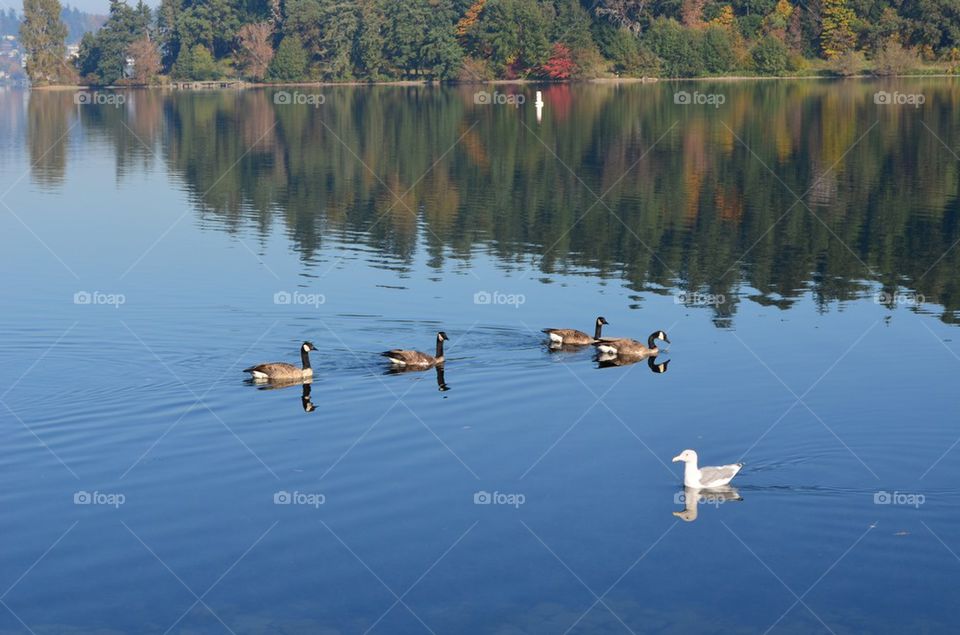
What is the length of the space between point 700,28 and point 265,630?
147 m

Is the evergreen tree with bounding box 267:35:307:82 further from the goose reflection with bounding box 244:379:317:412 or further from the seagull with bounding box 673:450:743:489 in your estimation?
the seagull with bounding box 673:450:743:489

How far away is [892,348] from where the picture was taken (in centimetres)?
2975

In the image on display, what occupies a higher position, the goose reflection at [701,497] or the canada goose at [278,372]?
the canada goose at [278,372]

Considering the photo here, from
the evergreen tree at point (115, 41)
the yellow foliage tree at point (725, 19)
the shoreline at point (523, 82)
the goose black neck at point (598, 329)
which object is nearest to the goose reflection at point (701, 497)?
the goose black neck at point (598, 329)

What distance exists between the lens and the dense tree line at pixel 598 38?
5935 inches

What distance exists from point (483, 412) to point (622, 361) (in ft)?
17.1

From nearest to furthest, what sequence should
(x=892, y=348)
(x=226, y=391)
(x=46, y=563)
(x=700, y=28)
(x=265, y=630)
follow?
(x=265, y=630), (x=46, y=563), (x=226, y=391), (x=892, y=348), (x=700, y=28)

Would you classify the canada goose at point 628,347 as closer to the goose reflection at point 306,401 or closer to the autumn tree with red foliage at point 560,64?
the goose reflection at point 306,401

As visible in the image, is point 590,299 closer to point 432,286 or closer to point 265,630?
point 432,286

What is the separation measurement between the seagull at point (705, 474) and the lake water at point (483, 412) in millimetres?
443

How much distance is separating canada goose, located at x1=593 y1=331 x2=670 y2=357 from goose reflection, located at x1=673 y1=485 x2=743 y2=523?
29.0ft

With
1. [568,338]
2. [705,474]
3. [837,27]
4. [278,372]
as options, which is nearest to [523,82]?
[837,27]

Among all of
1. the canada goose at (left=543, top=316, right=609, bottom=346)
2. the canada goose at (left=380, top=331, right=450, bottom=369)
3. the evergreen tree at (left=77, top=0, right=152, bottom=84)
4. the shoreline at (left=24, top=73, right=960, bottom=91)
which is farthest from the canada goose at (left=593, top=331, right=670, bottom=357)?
the evergreen tree at (left=77, top=0, right=152, bottom=84)

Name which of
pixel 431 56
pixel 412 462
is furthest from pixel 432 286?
pixel 431 56
